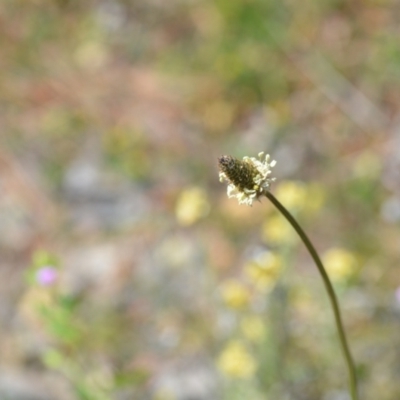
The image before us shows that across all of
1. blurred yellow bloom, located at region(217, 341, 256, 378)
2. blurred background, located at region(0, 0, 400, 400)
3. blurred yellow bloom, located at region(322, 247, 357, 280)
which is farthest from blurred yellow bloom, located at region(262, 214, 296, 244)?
blurred yellow bloom, located at region(217, 341, 256, 378)

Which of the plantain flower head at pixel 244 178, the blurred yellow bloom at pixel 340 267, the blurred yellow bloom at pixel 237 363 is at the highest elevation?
the blurred yellow bloom at pixel 340 267

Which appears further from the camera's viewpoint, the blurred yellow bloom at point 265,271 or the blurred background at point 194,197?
the blurred background at point 194,197

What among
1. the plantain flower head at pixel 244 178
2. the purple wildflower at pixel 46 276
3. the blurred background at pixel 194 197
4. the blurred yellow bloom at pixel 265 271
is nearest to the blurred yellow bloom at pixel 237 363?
the blurred background at pixel 194 197

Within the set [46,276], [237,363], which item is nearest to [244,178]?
[46,276]

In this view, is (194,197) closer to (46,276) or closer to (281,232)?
(281,232)

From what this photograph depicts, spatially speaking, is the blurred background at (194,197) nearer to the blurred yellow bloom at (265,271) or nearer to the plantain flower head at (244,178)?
the blurred yellow bloom at (265,271)

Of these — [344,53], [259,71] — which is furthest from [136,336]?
[344,53]

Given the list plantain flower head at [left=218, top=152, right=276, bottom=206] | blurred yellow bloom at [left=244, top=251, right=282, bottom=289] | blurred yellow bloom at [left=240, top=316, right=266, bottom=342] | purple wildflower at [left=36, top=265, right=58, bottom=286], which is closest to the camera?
plantain flower head at [left=218, top=152, right=276, bottom=206]

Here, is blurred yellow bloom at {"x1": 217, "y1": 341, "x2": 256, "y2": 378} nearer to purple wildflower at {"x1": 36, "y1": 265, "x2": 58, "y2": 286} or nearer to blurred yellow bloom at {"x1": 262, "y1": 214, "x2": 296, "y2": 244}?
blurred yellow bloom at {"x1": 262, "y1": 214, "x2": 296, "y2": 244}
